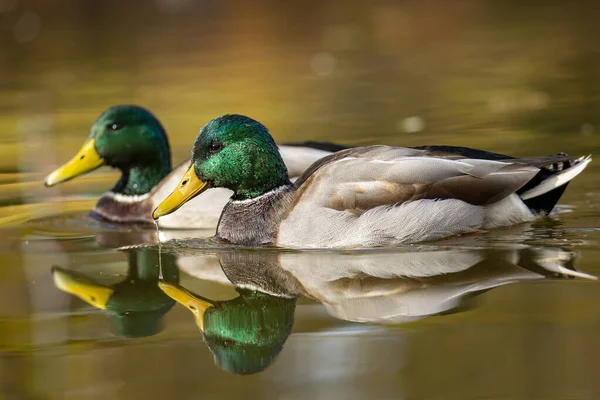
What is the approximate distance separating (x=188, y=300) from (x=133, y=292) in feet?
1.53

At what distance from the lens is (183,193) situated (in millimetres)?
7605

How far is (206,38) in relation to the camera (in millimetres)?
19672

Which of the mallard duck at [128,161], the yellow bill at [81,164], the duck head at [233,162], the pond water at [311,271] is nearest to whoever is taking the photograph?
the pond water at [311,271]

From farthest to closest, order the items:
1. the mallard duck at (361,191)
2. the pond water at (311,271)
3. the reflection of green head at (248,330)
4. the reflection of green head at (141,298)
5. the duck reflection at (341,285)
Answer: the mallard duck at (361,191), the reflection of green head at (141,298), the duck reflection at (341,285), the reflection of green head at (248,330), the pond water at (311,271)

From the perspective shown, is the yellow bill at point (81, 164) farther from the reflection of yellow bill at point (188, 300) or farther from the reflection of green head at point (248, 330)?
the reflection of green head at point (248, 330)

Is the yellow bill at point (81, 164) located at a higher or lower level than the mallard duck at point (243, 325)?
higher

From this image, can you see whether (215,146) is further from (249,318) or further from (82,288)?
(249,318)

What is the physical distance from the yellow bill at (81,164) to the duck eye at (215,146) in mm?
2222

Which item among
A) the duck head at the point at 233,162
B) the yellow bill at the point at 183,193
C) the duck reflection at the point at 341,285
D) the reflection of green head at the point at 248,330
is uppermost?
the duck head at the point at 233,162

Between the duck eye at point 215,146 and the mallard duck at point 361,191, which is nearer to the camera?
the mallard duck at point 361,191

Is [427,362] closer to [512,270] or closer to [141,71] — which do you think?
[512,270]

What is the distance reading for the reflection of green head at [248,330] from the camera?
5.39 metres

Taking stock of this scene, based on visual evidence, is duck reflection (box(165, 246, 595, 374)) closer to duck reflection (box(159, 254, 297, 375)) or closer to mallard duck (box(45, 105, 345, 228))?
duck reflection (box(159, 254, 297, 375))

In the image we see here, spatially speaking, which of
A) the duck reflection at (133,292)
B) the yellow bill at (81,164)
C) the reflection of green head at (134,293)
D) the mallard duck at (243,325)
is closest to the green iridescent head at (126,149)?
the yellow bill at (81,164)
